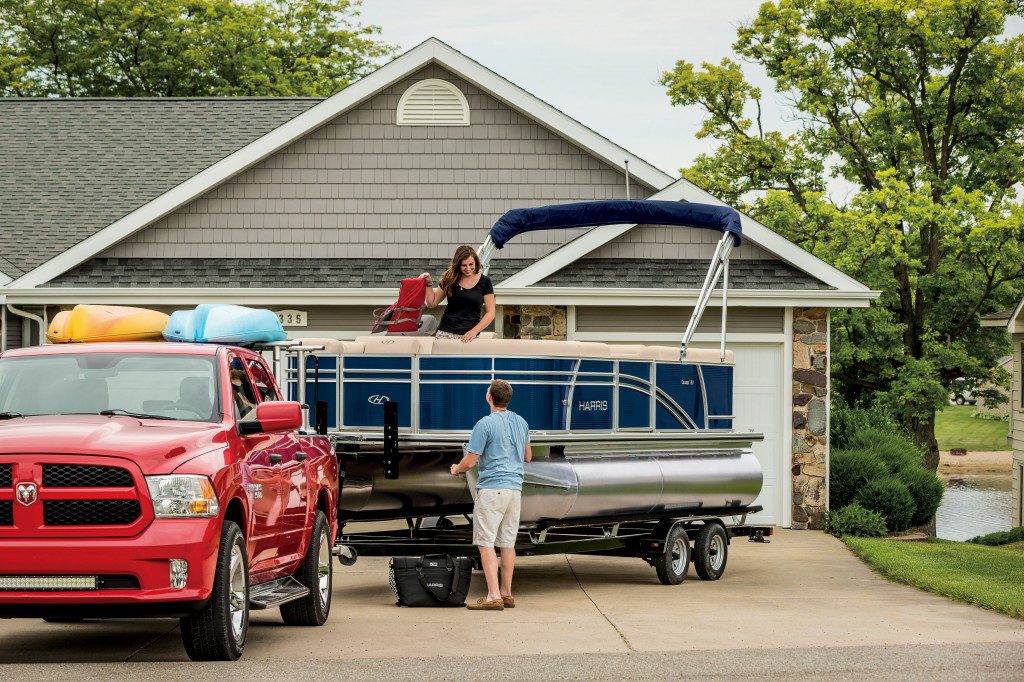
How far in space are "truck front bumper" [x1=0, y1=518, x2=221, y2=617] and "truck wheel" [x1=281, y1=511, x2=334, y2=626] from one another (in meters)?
2.59

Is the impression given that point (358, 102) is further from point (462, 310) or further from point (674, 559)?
point (674, 559)

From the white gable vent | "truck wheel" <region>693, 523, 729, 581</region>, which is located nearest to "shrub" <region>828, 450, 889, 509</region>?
"truck wheel" <region>693, 523, 729, 581</region>

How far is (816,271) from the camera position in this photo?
768 inches

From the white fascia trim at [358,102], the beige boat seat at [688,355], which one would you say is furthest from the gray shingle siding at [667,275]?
the beige boat seat at [688,355]

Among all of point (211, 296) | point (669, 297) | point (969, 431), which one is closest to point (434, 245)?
point (211, 296)

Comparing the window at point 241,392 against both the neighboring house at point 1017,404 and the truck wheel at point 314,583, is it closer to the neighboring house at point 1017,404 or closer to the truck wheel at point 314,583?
the truck wheel at point 314,583

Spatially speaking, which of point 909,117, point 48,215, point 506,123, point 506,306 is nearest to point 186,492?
point 506,306

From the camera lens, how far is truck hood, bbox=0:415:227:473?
8.25 meters

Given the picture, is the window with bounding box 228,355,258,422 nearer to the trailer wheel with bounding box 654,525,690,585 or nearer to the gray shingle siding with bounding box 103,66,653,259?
the trailer wheel with bounding box 654,525,690,585

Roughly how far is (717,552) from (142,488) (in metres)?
8.29

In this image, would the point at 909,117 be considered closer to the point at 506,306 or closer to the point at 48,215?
the point at 506,306

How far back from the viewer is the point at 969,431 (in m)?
81.8

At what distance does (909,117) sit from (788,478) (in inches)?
678

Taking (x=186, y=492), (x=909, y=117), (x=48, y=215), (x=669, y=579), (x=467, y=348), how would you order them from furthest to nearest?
(x=909, y=117) < (x=48, y=215) < (x=669, y=579) < (x=467, y=348) < (x=186, y=492)
